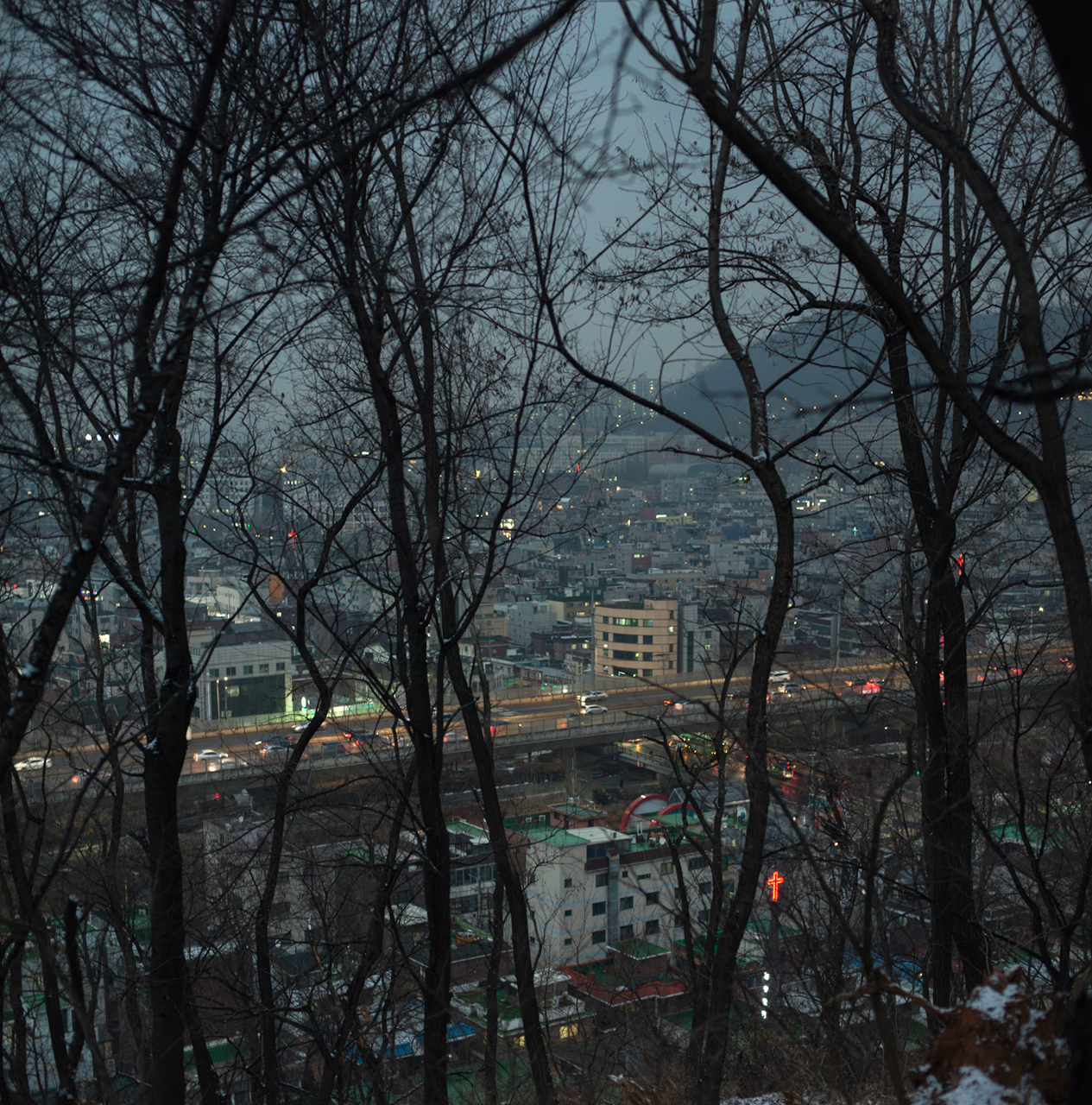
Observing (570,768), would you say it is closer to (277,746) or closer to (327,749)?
(327,749)

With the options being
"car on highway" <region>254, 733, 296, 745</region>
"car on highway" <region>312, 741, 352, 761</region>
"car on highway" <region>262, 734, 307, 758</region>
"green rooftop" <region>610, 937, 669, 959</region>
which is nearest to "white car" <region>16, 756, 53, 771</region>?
"car on highway" <region>262, 734, 307, 758</region>

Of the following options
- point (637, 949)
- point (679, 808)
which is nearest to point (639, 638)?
point (637, 949)

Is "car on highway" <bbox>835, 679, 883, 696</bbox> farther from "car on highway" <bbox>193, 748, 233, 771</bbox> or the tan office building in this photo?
"car on highway" <bbox>193, 748, 233, 771</bbox>

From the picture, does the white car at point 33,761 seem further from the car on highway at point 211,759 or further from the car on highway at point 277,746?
the car on highway at point 211,759

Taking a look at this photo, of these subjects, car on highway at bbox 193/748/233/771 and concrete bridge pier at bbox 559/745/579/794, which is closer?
car on highway at bbox 193/748/233/771

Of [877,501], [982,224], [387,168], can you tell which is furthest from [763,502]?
[387,168]

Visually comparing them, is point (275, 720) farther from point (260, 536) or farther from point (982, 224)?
point (982, 224)

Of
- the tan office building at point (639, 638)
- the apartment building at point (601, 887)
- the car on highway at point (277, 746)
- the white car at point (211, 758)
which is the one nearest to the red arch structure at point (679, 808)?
the apartment building at point (601, 887)

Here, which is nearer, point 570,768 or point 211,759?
point 211,759
